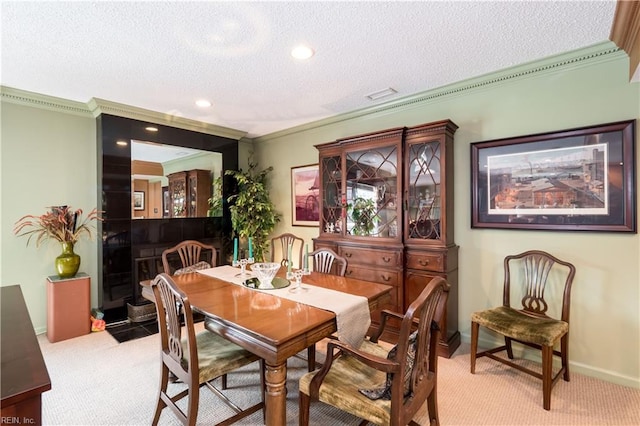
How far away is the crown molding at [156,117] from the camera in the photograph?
137 inches

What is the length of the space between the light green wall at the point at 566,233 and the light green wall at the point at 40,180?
3.76 m

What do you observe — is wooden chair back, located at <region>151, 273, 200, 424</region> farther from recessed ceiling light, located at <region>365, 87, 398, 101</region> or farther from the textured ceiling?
recessed ceiling light, located at <region>365, 87, 398, 101</region>

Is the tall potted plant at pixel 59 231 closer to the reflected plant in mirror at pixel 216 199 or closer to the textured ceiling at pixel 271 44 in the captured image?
the textured ceiling at pixel 271 44

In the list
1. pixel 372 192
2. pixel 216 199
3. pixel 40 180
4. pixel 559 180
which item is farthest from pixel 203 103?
pixel 559 180

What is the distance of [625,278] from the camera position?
7.64 ft

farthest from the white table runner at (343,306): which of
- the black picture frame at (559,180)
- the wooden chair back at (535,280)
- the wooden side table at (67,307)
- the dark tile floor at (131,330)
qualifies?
the wooden side table at (67,307)

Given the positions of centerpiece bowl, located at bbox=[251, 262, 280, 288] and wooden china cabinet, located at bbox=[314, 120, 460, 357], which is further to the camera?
wooden china cabinet, located at bbox=[314, 120, 460, 357]

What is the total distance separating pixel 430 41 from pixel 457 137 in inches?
43.7

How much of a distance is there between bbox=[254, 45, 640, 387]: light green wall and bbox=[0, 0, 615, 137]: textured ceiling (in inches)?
7.7

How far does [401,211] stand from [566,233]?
134 cm

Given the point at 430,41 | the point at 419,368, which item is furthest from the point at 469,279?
the point at 430,41

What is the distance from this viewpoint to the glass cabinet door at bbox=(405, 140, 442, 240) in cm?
296

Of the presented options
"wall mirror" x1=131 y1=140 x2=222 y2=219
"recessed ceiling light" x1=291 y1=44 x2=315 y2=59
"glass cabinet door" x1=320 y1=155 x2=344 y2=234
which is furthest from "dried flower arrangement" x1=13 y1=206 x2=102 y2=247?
"recessed ceiling light" x1=291 y1=44 x2=315 y2=59

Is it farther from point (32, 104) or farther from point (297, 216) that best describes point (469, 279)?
point (32, 104)
